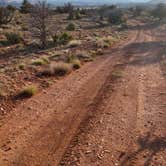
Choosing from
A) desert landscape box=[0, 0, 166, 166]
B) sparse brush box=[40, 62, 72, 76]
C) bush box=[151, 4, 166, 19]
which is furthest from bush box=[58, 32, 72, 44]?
bush box=[151, 4, 166, 19]

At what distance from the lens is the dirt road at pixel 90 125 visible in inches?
301

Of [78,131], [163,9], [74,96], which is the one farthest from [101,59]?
[163,9]

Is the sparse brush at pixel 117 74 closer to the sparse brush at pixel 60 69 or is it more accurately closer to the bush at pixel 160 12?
the sparse brush at pixel 60 69

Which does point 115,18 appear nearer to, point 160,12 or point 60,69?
point 160,12

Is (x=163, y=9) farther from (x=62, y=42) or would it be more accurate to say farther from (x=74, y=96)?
(x=74, y=96)

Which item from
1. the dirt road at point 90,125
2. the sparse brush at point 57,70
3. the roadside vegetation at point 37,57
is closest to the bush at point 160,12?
the roadside vegetation at point 37,57

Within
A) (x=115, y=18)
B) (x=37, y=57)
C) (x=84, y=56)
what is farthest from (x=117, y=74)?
(x=115, y=18)

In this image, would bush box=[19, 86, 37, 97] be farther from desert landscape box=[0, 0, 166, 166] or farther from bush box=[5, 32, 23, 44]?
bush box=[5, 32, 23, 44]

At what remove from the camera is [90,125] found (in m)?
9.39

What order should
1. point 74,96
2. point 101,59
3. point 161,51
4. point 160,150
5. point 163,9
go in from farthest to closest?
1. point 163,9
2. point 161,51
3. point 101,59
4. point 74,96
5. point 160,150

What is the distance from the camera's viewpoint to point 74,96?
40.7 feet

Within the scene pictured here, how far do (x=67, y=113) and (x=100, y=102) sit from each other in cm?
148

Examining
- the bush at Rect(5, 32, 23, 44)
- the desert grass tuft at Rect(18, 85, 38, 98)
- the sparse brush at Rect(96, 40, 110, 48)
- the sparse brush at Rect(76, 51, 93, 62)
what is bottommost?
the bush at Rect(5, 32, 23, 44)

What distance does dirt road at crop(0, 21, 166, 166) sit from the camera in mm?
7648
